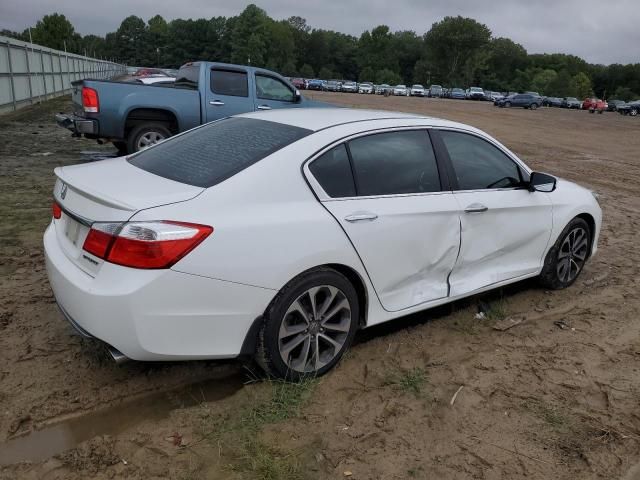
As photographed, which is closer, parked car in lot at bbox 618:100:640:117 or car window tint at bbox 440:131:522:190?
car window tint at bbox 440:131:522:190

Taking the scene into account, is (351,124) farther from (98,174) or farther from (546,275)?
(546,275)

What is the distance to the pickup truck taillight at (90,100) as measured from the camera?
8602 mm

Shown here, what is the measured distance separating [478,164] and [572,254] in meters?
1.57

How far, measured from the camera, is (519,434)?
9.96 feet

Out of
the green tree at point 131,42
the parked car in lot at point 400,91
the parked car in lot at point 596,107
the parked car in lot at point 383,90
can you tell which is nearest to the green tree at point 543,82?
the parked car in lot at point 400,91

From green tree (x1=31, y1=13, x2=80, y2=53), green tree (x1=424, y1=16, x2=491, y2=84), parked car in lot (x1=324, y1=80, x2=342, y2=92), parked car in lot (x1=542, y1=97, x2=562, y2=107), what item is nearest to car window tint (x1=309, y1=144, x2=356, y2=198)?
parked car in lot (x1=542, y1=97, x2=562, y2=107)

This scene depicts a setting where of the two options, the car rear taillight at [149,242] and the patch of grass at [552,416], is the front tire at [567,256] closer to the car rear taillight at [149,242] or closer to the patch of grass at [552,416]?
the patch of grass at [552,416]

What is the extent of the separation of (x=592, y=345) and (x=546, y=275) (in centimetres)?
98

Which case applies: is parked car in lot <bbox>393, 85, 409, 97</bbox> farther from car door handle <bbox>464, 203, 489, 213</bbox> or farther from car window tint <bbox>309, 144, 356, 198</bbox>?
car window tint <bbox>309, 144, 356, 198</bbox>

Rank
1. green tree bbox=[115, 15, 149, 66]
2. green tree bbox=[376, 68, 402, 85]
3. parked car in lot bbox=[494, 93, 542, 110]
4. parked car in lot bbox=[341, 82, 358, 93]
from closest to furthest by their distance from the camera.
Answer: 1. parked car in lot bbox=[494, 93, 542, 110]
2. parked car in lot bbox=[341, 82, 358, 93]
3. green tree bbox=[376, 68, 402, 85]
4. green tree bbox=[115, 15, 149, 66]

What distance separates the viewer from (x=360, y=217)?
3.36 meters

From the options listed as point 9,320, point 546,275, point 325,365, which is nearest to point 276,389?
point 325,365

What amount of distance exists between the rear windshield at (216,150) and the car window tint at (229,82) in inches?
226

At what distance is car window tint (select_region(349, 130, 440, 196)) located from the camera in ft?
11.7
